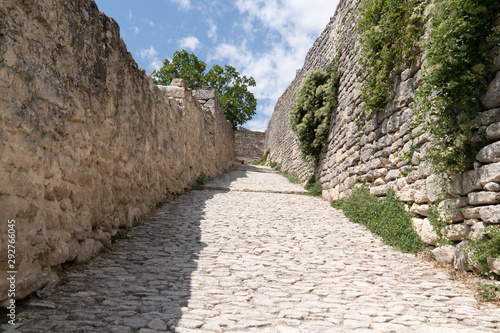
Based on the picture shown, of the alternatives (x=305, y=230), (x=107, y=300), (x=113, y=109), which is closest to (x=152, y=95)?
(x=113, y=109)

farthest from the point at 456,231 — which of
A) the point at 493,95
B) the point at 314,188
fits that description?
the point at 314,188

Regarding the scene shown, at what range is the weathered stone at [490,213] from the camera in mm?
3076

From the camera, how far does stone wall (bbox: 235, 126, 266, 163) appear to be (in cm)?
2942

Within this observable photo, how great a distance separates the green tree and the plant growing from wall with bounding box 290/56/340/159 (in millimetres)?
10953

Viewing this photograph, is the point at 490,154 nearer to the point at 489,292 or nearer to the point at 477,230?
the point at 477,230

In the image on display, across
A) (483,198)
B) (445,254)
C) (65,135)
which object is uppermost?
(65,135)

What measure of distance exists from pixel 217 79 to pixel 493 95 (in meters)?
19.2

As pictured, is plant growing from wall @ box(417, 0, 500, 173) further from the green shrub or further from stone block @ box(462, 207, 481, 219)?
Answer: the green shrub

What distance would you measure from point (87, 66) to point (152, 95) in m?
2.58

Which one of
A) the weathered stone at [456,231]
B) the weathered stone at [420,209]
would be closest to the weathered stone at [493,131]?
the weathered stone at [456,231]

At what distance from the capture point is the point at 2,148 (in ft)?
7.48

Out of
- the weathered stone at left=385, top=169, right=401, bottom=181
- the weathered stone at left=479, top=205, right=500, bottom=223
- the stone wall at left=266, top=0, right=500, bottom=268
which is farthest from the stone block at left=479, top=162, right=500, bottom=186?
the weathered stone at left=385, top=169, right=401, bottom=181

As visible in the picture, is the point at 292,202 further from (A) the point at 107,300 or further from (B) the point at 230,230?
(A) the point at 107,300

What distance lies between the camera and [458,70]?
3.57m
